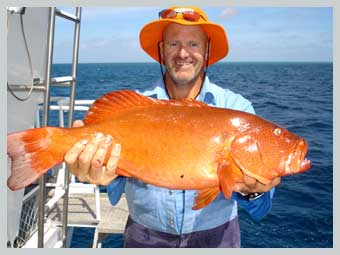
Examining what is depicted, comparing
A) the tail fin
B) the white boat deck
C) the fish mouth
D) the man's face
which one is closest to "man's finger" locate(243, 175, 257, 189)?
the fish mouth

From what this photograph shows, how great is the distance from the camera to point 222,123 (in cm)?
255

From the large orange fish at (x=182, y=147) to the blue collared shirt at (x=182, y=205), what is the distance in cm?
44

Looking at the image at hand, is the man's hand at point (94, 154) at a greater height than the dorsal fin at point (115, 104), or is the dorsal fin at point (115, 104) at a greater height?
the dorsal fin at point (115, 104)

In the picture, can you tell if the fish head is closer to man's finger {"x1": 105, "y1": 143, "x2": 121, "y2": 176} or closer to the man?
the man

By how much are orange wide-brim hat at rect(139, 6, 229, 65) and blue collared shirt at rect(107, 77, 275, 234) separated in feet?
1.57

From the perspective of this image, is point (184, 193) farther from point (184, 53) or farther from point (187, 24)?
point (187, 24)

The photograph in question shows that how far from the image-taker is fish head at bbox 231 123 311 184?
250cm

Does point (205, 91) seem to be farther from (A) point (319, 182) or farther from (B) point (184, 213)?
(A) point (319, 182)

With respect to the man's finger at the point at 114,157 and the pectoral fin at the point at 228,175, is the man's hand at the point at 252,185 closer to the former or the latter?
the pectoral fin at the point at 228,175

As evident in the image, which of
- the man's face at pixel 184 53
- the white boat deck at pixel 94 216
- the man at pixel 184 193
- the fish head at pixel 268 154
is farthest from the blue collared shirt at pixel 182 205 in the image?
the white boat deck at pixel 94 216

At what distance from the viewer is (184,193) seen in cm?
292

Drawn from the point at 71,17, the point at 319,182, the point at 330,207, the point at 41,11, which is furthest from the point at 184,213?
the point at 319,182

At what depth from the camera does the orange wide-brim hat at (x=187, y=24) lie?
10.1 ft

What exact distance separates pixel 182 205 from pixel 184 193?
10cm
